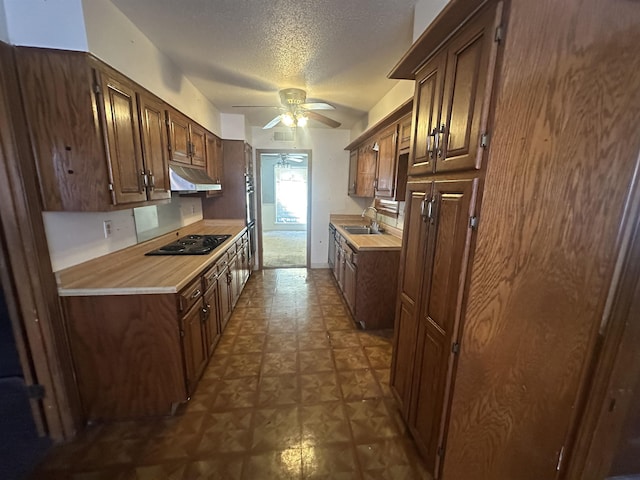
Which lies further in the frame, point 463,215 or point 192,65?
point 192,65

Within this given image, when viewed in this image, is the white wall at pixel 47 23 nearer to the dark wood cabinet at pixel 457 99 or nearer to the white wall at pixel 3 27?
the white wall at pixel 3 27

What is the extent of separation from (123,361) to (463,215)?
2113 millimetres

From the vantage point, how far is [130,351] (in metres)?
1.69

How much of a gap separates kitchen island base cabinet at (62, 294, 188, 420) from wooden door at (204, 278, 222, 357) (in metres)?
0.45

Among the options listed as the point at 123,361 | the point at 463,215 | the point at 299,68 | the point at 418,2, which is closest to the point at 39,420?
the point at 123,361

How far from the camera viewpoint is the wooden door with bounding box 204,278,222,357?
87.1 inches

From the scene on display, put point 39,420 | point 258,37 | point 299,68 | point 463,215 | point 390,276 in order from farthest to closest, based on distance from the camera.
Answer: point 390,276, point 299,68, point 258,37, point 39,420, point 463,215

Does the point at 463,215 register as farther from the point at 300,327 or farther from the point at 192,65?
the point at 192,65

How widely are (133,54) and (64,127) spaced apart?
0.80m

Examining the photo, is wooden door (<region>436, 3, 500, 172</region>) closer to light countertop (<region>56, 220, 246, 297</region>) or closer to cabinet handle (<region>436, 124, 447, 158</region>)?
cabinet handle (<region>436, 124, 447, 158</region>)

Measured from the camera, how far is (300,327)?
2.97m

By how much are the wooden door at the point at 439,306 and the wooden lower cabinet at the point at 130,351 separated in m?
1.51

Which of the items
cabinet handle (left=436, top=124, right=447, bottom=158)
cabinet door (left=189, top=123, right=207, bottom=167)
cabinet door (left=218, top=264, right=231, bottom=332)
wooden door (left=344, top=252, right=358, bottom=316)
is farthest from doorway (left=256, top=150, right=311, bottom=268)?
cabinet handle (left=436, top=124, right=447, bottom=158)

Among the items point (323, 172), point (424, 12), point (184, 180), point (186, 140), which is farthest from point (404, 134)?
point (323, 172)
